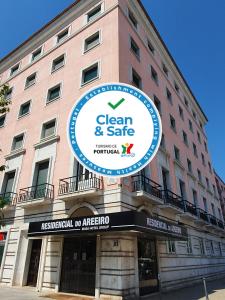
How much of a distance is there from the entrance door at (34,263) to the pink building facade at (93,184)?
0.19 ft

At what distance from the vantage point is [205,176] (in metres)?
30.1

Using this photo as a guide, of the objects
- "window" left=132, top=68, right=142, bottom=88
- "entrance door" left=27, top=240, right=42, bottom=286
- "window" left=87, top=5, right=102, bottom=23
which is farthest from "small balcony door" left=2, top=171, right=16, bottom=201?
"window" left=87, top=5, right=102, bottom=23

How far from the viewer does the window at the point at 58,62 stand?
20.6 meters

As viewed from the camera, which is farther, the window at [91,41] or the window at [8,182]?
the window at [91,41]

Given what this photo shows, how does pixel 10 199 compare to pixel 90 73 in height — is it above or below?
below

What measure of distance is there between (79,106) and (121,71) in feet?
24.6

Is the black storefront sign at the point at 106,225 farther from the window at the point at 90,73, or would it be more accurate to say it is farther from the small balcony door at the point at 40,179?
the window at the point at 90,73

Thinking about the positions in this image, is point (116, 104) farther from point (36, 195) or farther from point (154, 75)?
point (154, 75)

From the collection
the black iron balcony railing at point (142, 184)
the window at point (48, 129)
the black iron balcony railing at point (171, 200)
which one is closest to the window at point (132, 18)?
the window at point (48, 129)

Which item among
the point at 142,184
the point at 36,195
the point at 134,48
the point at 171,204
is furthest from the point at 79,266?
the point at 134,48

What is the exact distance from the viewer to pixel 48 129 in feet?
58.6

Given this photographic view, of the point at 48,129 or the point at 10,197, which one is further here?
the point at 48,129

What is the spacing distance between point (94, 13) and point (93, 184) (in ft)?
50.2

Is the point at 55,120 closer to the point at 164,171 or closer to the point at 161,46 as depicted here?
the point at 164,171
